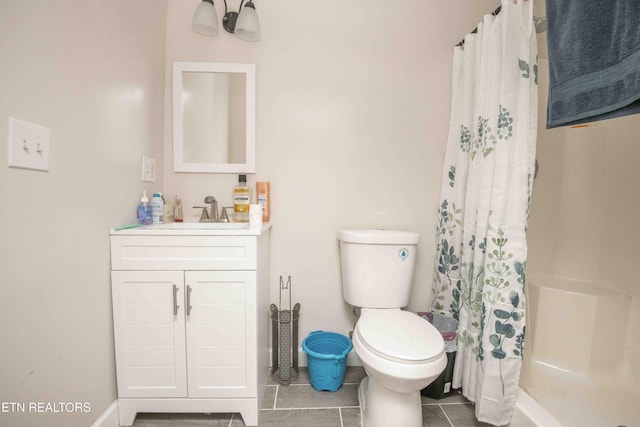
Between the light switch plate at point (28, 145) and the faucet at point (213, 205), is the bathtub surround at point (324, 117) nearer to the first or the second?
the faucet at point (213, 205)

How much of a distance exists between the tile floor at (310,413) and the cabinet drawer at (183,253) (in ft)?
2.28

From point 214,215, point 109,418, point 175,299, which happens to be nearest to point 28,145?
point 175,299

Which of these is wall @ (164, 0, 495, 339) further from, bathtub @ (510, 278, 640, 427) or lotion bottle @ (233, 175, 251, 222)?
bathtub @ (510, 278, 640, 427)

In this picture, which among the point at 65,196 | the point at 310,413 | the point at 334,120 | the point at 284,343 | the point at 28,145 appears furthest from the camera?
the point at 334,120

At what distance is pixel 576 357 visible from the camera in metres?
1.31

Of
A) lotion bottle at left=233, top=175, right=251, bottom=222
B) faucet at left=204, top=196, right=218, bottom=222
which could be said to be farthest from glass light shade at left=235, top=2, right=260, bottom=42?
faucet at left=204, top=196, right=218, bottom=222

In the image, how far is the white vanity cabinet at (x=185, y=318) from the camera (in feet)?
3.48

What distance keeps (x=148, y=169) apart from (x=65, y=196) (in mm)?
499

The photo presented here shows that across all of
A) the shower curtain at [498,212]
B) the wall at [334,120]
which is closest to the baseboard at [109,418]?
the wall at [334,120]

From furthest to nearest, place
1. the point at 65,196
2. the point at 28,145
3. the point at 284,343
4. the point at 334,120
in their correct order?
the point at 334,120
the point at 284,343
the point at 65,196
the point at 28,145

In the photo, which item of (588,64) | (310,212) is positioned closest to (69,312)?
(310,212)

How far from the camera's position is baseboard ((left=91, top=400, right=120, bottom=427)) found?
1.00 meters

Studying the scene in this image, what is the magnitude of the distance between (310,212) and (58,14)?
121 centimetres

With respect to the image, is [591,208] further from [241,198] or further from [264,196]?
[241,198]
